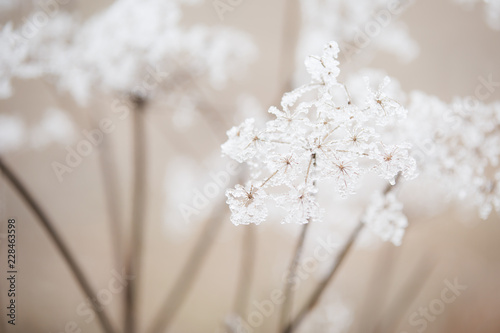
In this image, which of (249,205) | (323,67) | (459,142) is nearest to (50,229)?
(249,205)

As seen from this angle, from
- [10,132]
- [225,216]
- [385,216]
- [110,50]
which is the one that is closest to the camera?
[385,216]

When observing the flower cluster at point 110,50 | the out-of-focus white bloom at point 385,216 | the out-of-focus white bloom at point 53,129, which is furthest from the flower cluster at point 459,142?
the out-of-focus white bloom at point 53,129

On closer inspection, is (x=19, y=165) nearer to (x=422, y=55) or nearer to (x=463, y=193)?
(x=463, y=193)

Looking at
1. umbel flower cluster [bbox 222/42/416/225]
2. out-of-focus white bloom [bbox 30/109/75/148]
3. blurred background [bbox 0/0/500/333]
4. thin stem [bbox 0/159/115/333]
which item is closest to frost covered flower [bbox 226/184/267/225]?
umbel flower cluster [bbox 222/42/416/225]

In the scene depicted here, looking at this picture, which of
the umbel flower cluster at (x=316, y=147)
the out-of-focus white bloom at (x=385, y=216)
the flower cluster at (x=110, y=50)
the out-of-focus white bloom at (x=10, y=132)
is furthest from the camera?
the out-of-focus white bloom at (x=10, y=132)

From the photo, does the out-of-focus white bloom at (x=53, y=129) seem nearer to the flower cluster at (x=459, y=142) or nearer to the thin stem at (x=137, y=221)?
the thin stem at (x=137, y=221)

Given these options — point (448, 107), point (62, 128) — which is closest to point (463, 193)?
point (448, 107)

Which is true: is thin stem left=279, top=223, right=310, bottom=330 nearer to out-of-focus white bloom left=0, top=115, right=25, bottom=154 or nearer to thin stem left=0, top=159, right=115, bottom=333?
thin stem left=0, top=159, right=115, bottom=333

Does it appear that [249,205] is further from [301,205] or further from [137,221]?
[137,221]
